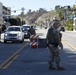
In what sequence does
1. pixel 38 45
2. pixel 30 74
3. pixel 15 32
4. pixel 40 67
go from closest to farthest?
pixel 30 74, pixel 40 67, pixel 38 45, pixel 15 32

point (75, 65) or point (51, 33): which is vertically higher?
point (51, 33)

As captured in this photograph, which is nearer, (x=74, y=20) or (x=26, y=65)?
(x=26, y=65)

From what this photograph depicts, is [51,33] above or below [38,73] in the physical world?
above

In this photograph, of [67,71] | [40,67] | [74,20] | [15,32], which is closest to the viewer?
[67,71]

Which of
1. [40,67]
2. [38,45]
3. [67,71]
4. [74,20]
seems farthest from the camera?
[74,20]

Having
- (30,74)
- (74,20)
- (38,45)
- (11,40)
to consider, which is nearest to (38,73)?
(30,74)

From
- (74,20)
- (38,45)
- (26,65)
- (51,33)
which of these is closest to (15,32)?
(38,45)

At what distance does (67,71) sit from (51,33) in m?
1.54

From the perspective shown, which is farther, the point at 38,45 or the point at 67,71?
the point at 38,45

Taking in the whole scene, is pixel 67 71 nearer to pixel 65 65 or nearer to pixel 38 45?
pixel 65 65

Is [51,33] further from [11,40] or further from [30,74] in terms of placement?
[11,40]

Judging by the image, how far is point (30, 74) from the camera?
1304cm

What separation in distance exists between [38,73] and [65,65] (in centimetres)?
285

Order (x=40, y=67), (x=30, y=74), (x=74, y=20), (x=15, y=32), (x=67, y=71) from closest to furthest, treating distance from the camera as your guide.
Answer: (x=30, y=74), (x=67, y=71), (x=40, y=67), (x=15, y=32), (x=74, y=20)
